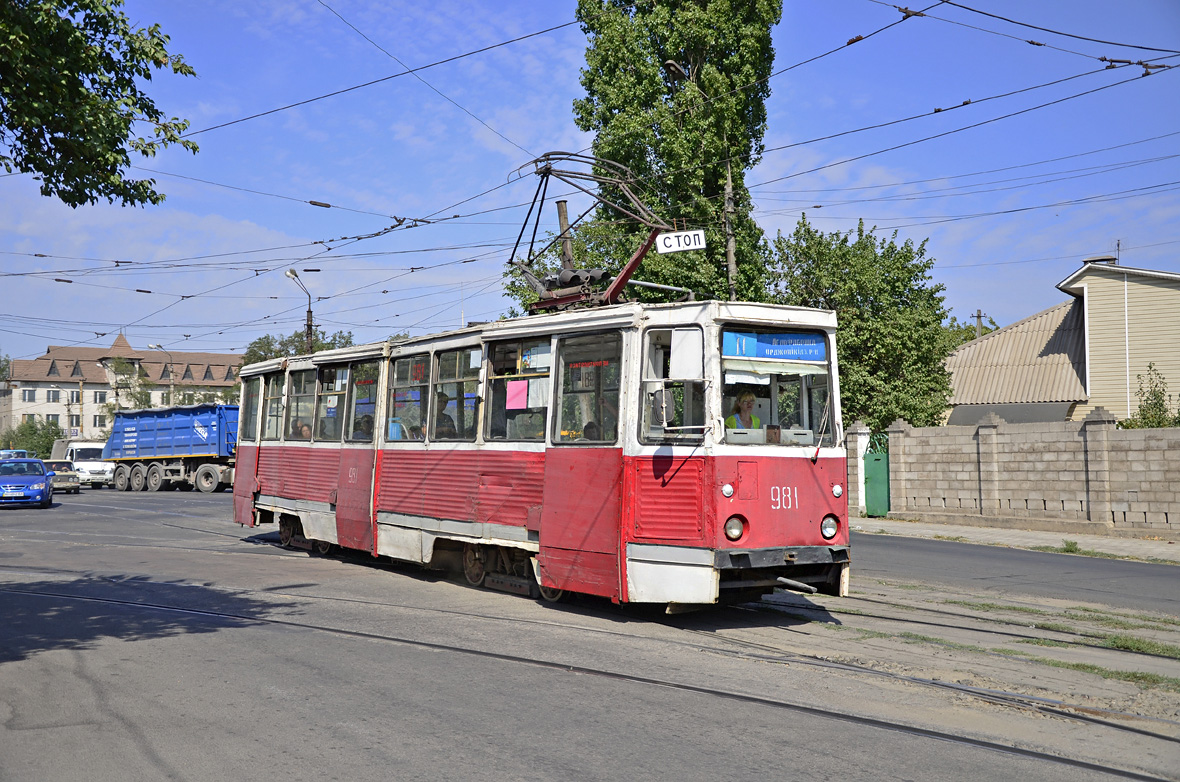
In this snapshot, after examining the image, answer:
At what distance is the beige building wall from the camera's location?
32375 millimetres

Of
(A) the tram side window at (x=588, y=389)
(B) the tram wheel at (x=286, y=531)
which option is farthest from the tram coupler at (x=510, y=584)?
(B) the tram wheel at (x=286, y=531)

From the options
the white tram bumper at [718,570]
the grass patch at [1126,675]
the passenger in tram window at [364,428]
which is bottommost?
the grass patch at [1126,675]

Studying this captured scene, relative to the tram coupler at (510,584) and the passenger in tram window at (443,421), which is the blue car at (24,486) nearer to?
the passenger in tram window at (443,421)

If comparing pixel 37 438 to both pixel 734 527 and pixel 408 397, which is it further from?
pixel 734 527

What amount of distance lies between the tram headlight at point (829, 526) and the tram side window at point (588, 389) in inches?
84.2

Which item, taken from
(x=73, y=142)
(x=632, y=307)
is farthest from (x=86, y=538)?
(x=632, y=307)

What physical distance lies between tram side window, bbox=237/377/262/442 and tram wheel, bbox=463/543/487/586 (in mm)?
7151

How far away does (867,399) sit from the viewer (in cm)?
3133

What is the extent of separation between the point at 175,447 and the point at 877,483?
26988 millimetres

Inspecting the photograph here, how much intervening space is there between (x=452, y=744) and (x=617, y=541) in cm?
397

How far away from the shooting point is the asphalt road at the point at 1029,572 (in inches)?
470

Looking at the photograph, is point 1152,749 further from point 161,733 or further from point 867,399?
point 867,399

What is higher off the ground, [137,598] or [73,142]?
[73,142]

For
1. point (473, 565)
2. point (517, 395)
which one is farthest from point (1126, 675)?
point (473, 565)
